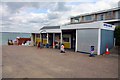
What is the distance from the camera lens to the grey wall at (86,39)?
16781 mm

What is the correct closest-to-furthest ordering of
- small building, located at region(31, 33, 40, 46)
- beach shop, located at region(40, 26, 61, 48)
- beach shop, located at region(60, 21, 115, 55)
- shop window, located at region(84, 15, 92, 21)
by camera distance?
beach shop, located at region(60, 21, 115, 55) < beach shop, located at region(40, 26, 61, 48) < small building, located at region(31, 33, 40, 46) < shop window, located at region(84, 15, 92, 21)

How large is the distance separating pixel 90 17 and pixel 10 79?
3330cm

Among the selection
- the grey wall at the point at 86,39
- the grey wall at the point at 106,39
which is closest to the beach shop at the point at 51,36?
the grey wall at the point at 86,39

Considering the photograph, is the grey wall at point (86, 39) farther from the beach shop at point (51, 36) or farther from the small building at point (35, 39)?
the small building at point (35, 39)

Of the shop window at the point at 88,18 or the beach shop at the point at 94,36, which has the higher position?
the shop window at the point at 88,18

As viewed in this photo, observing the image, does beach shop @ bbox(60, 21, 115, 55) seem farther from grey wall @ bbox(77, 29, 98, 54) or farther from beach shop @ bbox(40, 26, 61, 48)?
beach shop @ bbox(40, 26, 61, 48)

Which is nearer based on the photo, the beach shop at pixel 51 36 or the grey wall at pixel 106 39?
the grey wall at pixel 106 39

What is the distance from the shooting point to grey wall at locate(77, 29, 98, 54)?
16.8m

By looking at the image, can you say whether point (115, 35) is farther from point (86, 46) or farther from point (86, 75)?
point (86, 75)

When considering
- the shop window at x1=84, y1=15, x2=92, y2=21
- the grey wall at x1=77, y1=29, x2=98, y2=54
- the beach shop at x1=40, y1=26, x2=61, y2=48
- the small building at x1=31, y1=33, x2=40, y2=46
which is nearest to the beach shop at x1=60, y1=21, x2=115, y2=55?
the grey wall at x1=77, y1=29, x2=98, y2=54

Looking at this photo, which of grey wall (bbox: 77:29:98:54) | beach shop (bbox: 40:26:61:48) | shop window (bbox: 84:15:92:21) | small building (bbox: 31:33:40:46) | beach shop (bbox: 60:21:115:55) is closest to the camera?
beach shop (bbox: 60:21:115:55)

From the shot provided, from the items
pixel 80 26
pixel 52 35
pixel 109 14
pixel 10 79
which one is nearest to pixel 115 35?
pixel 80 26

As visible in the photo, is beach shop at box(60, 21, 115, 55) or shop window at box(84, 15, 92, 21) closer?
beach shop at box(60, 21, 115, 55)

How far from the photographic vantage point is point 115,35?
21.3 m
